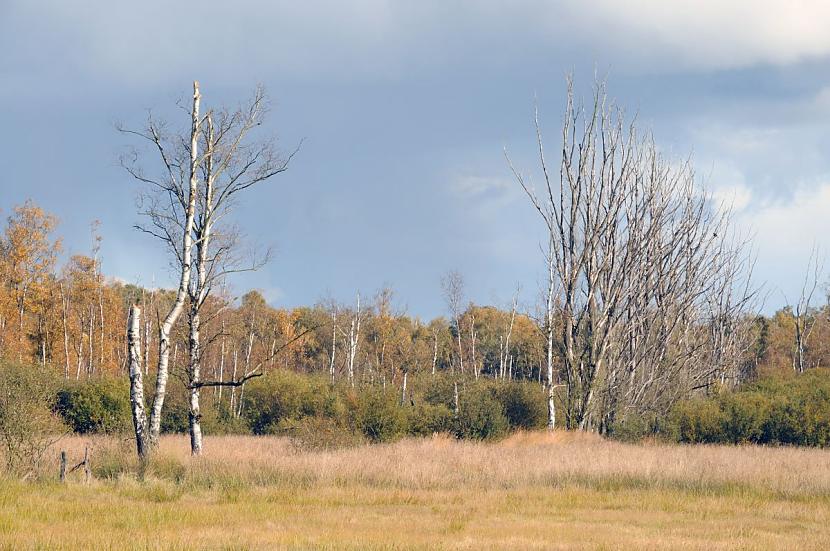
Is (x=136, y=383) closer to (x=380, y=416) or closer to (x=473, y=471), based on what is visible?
(x=473, y=471)

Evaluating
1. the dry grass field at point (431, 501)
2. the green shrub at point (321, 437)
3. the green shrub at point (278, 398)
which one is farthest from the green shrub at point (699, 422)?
the green shrub at point (278, 398)

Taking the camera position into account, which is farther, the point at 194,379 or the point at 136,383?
the point at 194,379

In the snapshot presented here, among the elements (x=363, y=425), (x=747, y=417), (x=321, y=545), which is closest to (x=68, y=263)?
(x=363, y=425)

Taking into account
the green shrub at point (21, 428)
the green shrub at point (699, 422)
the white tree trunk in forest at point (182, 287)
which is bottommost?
the green shrub at point (699, 422)

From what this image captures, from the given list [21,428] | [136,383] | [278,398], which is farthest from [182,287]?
[278,398]

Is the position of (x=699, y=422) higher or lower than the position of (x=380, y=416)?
lower

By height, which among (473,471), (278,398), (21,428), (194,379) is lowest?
(473,471)

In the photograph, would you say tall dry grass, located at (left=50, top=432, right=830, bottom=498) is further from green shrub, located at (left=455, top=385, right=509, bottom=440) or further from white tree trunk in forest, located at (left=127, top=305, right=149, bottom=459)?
green shrub, located at (left=455, top=385, right=509, bottom=440)

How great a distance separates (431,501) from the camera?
15.3m

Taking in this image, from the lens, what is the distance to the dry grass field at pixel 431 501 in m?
11.0

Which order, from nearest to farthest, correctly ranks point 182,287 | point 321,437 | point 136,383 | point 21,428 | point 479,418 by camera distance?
1. point 21,428
2. point 136,383
3. point 182,287
4. point 321,437
5. point 479,418

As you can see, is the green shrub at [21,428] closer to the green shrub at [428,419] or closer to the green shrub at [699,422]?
the green shrub at [428,419]

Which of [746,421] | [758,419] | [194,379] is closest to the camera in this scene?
[194,379]

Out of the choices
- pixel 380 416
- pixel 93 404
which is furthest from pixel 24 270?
pixel 380 416
